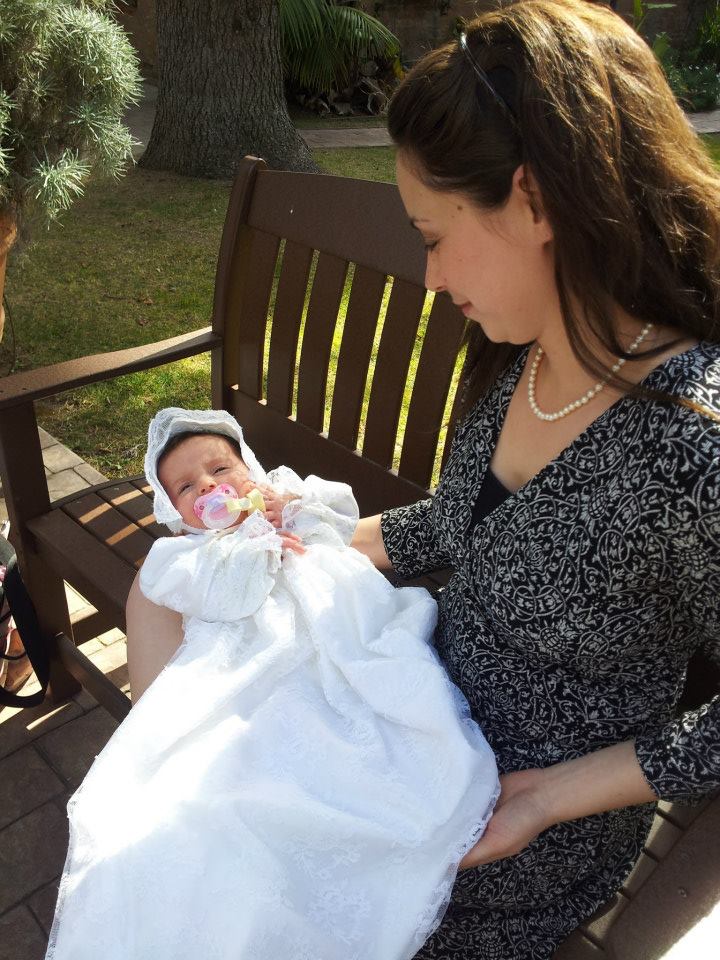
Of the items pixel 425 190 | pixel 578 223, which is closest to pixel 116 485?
pixel 425 190

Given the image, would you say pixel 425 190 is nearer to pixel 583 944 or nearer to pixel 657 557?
pixel 657 557

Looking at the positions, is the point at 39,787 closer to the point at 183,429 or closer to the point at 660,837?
the point at 183,429

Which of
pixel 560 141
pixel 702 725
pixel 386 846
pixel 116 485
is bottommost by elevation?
pixel 116 485

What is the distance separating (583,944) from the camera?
1.60 m

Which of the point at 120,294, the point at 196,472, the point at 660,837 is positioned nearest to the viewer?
the point at 660,837

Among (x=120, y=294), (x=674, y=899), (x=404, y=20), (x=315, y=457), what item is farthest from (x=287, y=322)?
(x=404, y=20)

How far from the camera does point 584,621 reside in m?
1.47

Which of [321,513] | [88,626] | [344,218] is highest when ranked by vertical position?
[344,218]

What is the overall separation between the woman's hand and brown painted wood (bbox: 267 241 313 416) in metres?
1.55

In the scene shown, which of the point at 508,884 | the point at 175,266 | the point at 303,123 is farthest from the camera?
the point at 303,123

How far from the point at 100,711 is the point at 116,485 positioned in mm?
761

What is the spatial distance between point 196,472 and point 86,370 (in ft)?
1.91

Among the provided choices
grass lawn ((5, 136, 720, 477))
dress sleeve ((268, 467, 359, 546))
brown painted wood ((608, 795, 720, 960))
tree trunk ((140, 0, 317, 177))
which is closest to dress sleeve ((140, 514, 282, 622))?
dress sleeve ((268, 467, 359, 546))

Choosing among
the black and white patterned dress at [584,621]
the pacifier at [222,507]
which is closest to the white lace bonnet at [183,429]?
the pacifier at [222,507]
